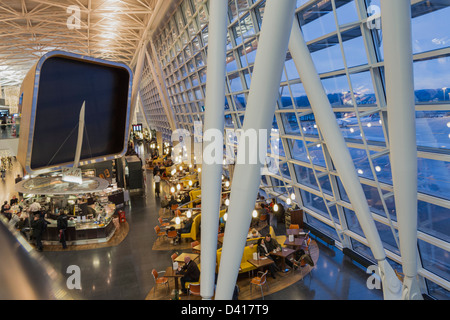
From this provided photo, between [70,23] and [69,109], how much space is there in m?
20.5

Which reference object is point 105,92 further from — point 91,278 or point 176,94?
point 176,94

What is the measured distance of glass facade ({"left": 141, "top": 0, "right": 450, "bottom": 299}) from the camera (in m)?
7.05

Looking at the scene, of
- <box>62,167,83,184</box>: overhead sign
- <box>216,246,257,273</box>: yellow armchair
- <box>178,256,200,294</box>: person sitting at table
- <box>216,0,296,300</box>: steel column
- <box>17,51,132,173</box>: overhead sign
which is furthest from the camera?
<box>216,246,257,273</box>: yellow armchair

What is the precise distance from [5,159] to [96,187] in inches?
1467

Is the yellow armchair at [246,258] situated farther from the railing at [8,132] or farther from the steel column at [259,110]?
the railing at [8,132]

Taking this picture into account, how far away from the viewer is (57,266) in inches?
461

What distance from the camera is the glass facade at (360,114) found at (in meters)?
7.05

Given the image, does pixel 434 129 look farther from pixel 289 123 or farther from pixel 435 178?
pixel 289 123

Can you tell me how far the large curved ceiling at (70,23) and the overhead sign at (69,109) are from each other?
10.7 m

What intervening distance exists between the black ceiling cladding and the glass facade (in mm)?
5729

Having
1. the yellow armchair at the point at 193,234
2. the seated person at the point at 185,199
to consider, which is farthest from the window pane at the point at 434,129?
the seated person at the point at 185,199

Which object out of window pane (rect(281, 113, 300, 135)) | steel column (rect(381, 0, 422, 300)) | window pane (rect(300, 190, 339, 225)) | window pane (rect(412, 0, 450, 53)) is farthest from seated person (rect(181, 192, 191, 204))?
steel column (rect(381, 0, 422, 300))

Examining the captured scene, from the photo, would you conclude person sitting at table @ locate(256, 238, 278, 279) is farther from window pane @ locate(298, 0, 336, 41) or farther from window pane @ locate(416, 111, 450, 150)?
window pane @ locate(298, 0, 336, 41)
